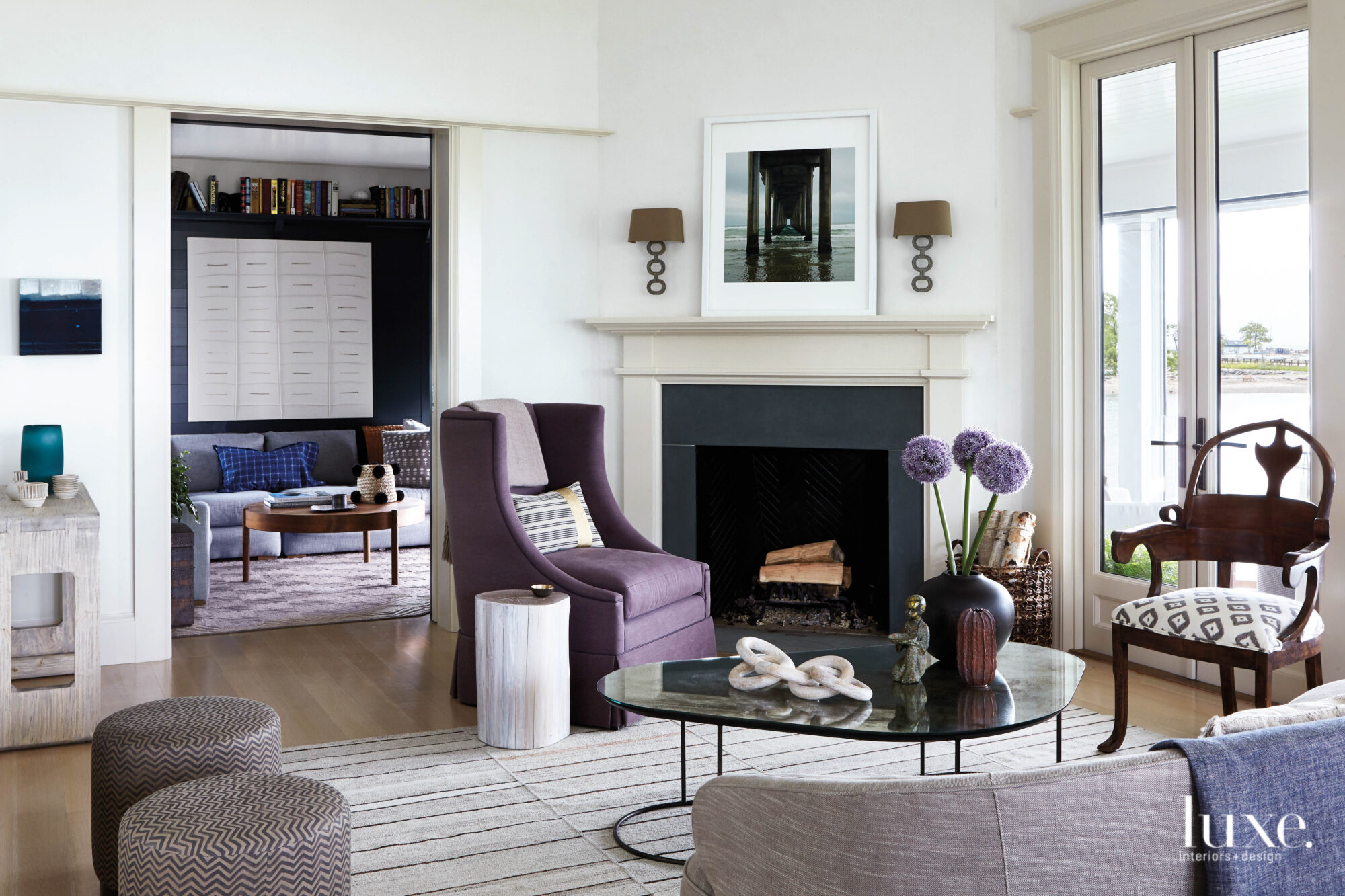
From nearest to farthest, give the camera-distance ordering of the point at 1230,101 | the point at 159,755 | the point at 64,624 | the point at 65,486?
the point at 159,755, the point at 64,624, the point at 65,486, the point at 1230,101

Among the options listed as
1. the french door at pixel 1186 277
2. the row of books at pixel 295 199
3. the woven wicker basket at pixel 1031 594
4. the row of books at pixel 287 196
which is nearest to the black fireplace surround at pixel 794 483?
the woven wicker basket at pixel 1031 594

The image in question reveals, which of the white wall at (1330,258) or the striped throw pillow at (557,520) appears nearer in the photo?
the white wall at (1330,258)

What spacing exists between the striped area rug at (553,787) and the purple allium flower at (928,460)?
86 centimetres

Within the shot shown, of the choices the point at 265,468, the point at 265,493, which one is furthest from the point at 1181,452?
the point at 265,468

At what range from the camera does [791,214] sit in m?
4.96

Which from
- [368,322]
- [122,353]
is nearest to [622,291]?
[122,353]

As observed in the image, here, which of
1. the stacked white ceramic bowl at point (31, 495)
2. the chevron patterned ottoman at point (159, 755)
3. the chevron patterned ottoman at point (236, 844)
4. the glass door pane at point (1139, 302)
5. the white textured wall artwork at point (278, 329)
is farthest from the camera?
the white textured wall artwork at point (278, 329)

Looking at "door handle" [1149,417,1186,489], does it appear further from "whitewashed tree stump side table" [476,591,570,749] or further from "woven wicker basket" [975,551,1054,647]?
"whitewashed tree stump side table" [476,591,570,749]

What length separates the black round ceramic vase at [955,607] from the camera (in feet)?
9.46

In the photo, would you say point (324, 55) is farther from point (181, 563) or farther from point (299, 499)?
point (299, 499)

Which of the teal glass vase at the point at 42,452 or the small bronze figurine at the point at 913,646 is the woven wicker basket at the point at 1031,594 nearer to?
the small bronze figurine at the point at 913,646

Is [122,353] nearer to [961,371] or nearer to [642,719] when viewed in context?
[642,719]

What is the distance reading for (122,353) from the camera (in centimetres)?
455

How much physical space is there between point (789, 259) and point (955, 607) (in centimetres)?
243
